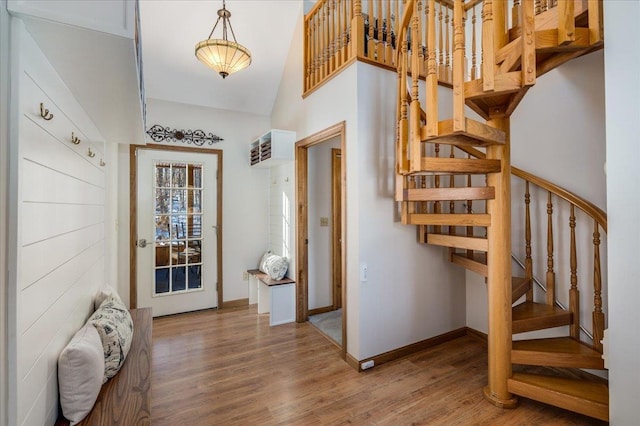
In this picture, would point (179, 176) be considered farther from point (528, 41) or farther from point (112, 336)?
point (528, 41)

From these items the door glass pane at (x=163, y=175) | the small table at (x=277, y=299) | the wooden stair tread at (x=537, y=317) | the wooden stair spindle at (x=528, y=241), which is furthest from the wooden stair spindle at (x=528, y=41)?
the door glass pane at (x=163, y=175)

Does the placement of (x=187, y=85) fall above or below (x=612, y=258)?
above

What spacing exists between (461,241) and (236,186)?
9.46 ft

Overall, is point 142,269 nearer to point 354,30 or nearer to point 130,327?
point 130,327

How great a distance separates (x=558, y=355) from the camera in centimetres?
207

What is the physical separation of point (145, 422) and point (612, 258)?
94.4 inches

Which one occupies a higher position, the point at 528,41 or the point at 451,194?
the point at 528,41

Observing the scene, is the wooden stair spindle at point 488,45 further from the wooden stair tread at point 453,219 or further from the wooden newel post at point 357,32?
the wooden newel post at point 357,32

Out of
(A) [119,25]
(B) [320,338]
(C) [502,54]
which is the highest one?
(C) [502,54]

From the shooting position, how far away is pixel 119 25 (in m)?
1.01

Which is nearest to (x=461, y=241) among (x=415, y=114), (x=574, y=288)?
(x=574, y=288)

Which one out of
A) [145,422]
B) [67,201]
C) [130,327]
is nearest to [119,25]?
[67,201]

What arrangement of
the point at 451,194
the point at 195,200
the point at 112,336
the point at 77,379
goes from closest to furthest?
the point at 77,379 < the point at 112,336 < the point at 451,194 < the point at 195,200

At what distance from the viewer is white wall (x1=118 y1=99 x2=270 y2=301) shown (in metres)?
3.87
